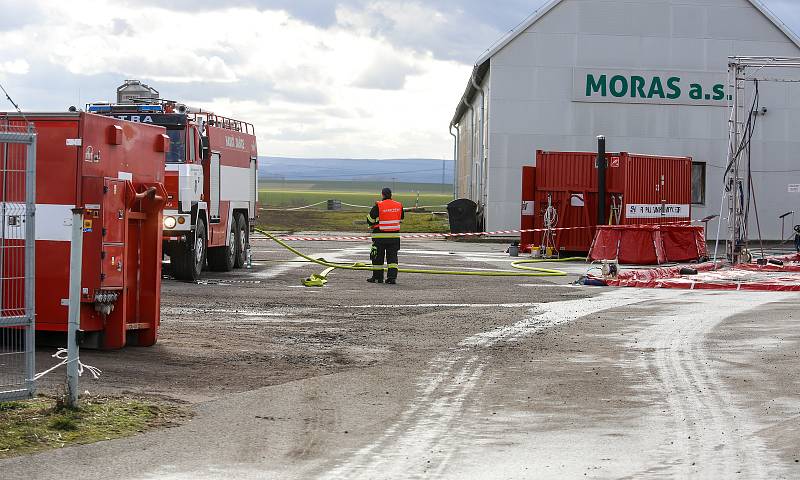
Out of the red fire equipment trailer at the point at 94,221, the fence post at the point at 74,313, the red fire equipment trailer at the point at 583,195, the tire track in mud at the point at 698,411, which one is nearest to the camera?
the tire track in mud at the point at 698,411

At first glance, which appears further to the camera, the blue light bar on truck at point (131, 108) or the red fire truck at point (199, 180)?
the blue light bar on truck at point (131, 108)

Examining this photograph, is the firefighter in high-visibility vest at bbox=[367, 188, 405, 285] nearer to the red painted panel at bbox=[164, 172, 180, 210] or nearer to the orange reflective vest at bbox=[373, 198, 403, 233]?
the orange reflective vest at bbox=[373, 198, 403, 233]

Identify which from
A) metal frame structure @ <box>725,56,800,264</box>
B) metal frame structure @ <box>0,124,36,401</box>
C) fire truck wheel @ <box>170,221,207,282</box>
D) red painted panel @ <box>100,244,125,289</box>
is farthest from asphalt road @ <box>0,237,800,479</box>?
metal frame structure @ <box>725,56,800,264</box>

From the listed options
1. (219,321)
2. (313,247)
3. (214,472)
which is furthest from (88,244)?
(313,247)

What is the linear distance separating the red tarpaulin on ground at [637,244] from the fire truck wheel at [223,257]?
357 inches

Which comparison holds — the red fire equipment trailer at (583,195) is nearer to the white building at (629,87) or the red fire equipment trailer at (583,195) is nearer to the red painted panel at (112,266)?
the white building at (629,87)

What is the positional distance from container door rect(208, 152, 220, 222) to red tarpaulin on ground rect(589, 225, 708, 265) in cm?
1010

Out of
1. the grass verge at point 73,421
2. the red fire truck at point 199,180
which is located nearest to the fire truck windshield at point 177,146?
the red fire truck at point 199,180

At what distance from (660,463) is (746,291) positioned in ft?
49.8

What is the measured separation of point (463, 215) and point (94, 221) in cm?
3195

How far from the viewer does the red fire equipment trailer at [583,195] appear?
3164 centimetres

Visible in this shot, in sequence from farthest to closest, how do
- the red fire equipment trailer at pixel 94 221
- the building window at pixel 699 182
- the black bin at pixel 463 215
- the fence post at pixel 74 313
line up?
the black bin at pixel 463 215, the building window at pixel 699 182, the red fire equipment trailer at pixel 94 221, the fence post at pixel 74 313

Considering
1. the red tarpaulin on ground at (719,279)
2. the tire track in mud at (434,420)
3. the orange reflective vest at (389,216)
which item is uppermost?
the orange reflective vest at (389,216)

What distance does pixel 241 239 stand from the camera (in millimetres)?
26297
